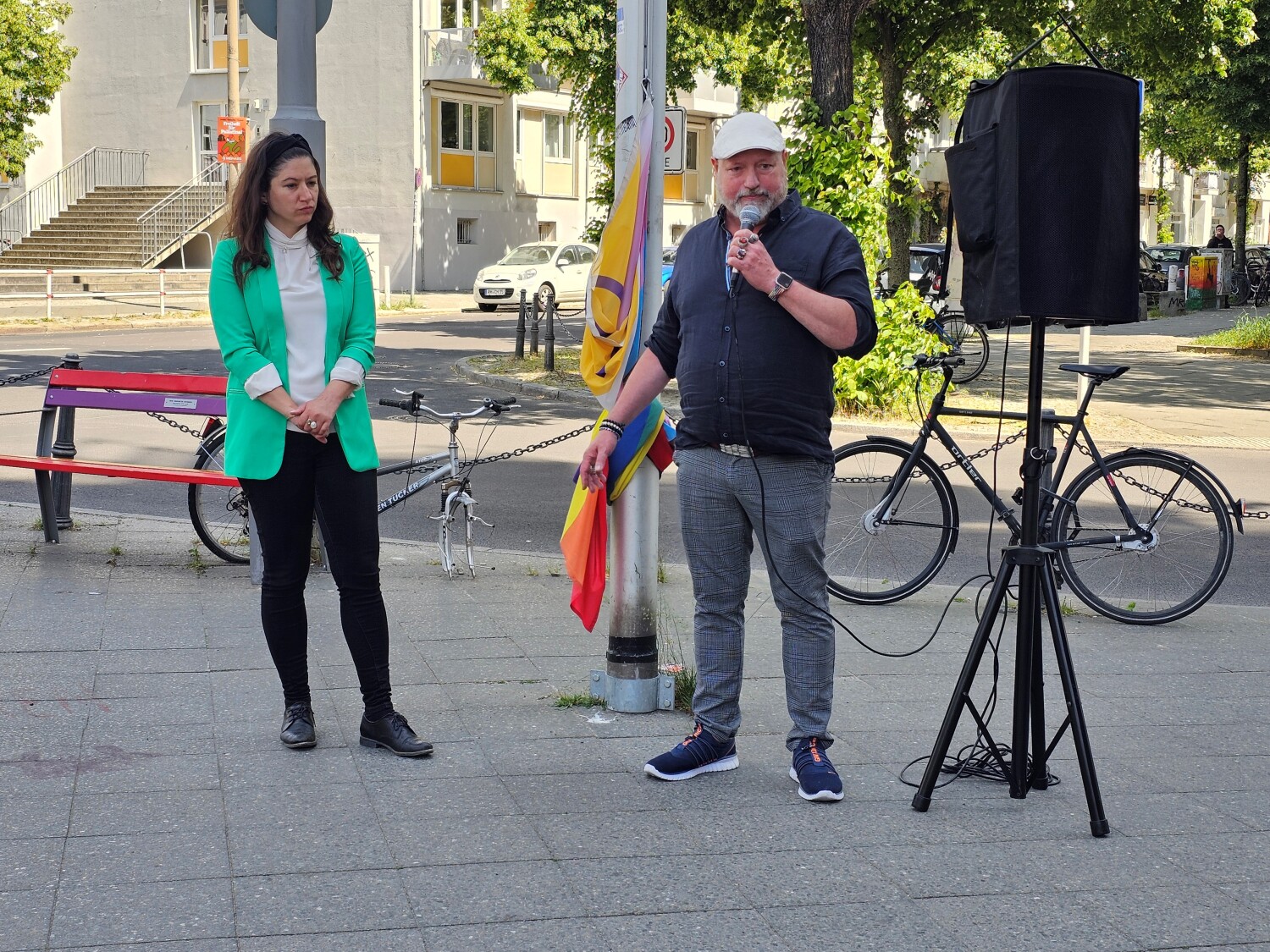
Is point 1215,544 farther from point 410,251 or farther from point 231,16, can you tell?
point 410,251

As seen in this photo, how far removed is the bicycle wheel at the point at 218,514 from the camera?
7609mm

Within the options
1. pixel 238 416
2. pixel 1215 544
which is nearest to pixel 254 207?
pixel 238 416

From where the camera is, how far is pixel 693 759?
4527 millimetres

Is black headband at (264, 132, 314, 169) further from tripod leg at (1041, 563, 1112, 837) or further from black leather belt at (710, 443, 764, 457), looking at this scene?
tripod leg at (1041, 563, 1112, 837)

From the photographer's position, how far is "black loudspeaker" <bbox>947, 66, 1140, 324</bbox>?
4.08 m

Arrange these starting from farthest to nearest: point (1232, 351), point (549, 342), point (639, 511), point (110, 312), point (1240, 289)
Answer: point (1240, 289), point (110, 312), point (1232, 351), point (549, 342), point (639, 511)

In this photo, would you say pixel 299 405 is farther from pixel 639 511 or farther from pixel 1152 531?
pixel 1152 531

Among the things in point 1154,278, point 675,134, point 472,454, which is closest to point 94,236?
point 1154,278

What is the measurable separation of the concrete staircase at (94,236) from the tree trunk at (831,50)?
25.8 metres

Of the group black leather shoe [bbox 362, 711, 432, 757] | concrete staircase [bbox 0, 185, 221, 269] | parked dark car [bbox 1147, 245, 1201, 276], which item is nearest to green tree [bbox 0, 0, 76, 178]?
concrete staircase [bbox 0, 185, 221, 269]

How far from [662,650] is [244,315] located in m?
2.28

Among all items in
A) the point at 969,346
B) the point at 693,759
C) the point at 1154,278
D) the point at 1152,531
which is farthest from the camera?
the point at 1154,278

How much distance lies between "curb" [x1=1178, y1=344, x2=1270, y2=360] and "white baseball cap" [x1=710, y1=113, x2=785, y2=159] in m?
20.3

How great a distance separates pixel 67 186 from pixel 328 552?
1518 inches
